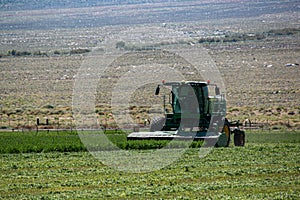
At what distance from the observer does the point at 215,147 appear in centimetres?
2459

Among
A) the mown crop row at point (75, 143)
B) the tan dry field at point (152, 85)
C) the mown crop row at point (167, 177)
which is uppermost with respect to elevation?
the mown crop row at point (167, 177)

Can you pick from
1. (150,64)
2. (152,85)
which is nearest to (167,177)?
(152,85)

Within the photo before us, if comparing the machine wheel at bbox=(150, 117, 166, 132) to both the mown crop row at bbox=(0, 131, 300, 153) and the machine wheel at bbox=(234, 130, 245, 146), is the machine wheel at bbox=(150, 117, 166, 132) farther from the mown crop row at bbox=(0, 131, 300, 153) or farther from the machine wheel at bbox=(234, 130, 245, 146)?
the machine wheel at bbox=(234, 130, 245, 146)

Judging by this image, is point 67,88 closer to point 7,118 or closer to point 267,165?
point 7,118

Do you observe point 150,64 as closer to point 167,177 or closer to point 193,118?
point 193,118

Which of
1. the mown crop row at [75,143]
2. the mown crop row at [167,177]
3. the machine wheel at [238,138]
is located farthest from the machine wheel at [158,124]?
the mown crop row at [167,177]

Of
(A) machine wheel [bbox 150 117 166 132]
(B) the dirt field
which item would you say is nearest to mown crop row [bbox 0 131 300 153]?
(A) machine wheel [bbox 150 117 166 132]

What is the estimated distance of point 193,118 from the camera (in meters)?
26.5

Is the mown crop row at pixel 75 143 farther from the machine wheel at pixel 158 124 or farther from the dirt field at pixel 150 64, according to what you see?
the dirt field at pixel 150 64

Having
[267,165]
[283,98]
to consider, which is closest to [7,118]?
[283,98]

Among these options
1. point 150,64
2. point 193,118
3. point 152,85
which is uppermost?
point 193,118

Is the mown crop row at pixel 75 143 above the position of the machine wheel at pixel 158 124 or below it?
below

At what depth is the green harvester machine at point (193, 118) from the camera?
26.0 meters

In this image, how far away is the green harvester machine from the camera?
26.0 metres
